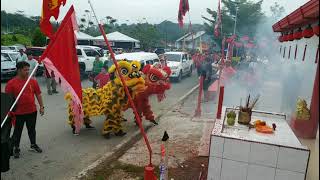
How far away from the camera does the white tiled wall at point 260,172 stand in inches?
175

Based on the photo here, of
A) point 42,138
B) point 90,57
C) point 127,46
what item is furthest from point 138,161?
point 127,46

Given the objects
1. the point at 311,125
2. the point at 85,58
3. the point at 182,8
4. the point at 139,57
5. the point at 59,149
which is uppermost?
the point at 182,8

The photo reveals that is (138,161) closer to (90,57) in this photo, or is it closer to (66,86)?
(66,86)

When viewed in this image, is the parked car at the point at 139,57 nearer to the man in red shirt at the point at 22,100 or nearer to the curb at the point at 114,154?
the curb at the point at 114,154

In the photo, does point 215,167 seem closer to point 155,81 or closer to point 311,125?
point 311,125

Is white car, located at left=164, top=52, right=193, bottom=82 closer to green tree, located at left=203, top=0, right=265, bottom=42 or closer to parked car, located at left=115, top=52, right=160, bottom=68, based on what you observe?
parked car, located at left=115, top=52, right=160, bottom=68

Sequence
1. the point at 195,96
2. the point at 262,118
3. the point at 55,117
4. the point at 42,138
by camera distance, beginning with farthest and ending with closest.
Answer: the point at 195,96 < the point at 55,117 < the point at 42,138 < the point at 262,118

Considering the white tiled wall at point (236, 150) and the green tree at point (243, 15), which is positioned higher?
the green tree at point (243, 15)

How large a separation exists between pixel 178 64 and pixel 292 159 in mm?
17032

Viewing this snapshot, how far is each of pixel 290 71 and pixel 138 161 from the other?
5681 mm

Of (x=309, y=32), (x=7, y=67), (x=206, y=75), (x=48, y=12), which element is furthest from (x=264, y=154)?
(x=7, y=67)

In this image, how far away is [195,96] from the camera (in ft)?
51.3

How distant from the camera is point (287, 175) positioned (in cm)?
439

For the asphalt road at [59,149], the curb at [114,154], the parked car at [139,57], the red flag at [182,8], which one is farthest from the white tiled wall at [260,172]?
the parked car at [139,57]
